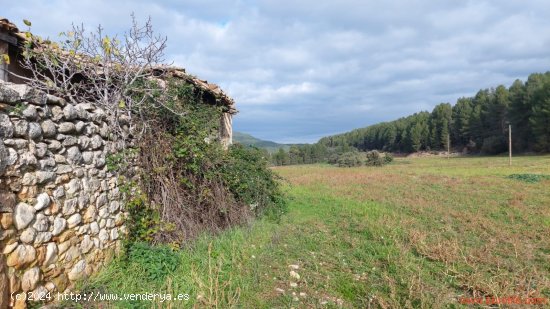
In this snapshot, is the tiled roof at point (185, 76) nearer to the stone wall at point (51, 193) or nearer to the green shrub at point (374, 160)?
the stone wall at point (51, 193)

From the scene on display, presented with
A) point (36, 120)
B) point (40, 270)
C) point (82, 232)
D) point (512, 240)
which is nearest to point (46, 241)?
point (40, 270)

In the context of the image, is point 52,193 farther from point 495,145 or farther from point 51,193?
point 495,145

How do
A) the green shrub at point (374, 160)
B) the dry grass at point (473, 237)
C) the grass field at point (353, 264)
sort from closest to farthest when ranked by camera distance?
1. the grass field at point (353, 264)
2. the dry grass at point (473, 237)
3. the green shrub at point (374, 160)

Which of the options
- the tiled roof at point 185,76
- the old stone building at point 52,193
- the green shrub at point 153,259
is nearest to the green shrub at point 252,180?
the tiled roof at point 185,76

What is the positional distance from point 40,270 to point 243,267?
7.58 feet

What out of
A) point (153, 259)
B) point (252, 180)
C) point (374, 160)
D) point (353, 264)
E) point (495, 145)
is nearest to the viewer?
point (153, 259)

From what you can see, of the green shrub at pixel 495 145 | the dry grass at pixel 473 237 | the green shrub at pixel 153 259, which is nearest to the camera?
the dry grass at pixel 473 237

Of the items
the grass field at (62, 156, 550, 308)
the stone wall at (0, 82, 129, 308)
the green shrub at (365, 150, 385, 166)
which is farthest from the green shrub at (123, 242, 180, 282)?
the green shrub at (365, 150, 385, 166)

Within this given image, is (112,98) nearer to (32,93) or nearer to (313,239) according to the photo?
(32,93)

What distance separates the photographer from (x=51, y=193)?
334cm

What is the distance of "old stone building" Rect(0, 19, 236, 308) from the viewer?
2.85m

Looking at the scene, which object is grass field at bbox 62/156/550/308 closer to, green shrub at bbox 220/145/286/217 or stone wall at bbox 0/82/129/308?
stone wall at bbox 0/82/129/308

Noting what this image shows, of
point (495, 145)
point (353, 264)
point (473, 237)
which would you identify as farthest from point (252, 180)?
point (495, 145)

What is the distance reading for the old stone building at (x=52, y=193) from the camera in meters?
2.85
